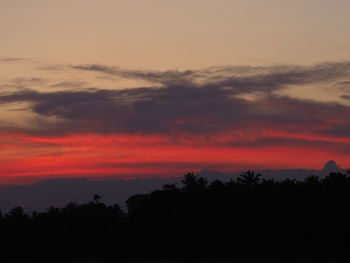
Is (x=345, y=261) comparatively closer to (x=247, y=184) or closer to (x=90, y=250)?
(x=247, y=184)

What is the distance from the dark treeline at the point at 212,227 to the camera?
70562mm

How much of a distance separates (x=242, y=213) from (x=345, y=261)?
12.7m

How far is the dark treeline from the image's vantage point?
232 ft

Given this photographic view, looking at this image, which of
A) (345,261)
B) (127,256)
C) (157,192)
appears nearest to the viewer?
(345,261)

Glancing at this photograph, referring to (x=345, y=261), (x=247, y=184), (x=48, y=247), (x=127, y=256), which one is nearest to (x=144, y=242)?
(x=127, y=256)

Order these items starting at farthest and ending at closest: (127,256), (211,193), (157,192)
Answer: (157,192)
(211,193)
(127,256)

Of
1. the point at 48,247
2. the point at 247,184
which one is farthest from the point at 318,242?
the point at 48,247

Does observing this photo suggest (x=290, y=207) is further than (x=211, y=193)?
No

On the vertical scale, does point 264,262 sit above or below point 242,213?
below

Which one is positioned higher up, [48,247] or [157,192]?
[157,192]

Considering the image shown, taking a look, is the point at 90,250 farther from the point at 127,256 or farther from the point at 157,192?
the point at 157,192

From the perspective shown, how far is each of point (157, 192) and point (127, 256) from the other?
17.4m

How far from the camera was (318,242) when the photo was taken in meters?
69.5

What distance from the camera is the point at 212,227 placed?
72.4m
